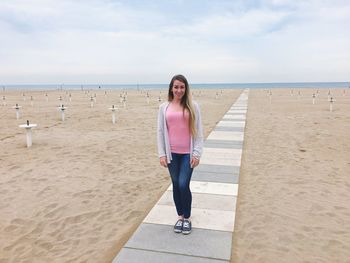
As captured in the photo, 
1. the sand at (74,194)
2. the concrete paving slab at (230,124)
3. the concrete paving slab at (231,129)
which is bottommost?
the sand at (74,194)

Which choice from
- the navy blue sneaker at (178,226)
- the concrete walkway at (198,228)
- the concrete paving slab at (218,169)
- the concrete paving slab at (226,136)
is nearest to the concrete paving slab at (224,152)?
the concrete paving slab at (218,169)

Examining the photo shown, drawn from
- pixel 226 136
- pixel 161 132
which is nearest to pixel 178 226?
pixel 161 132

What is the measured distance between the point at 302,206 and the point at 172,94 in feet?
8.56

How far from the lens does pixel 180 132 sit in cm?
336

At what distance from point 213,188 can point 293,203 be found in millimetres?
1191

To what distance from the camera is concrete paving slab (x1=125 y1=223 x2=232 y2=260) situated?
A: 125 inches

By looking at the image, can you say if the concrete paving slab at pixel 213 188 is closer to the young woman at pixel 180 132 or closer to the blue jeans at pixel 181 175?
the blue jeans at pixel 181 175

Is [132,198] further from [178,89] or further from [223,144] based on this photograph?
[223,144]

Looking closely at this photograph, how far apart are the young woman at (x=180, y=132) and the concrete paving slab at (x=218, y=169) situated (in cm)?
245

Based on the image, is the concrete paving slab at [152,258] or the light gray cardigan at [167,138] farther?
the light gray cardigan at [167,138]

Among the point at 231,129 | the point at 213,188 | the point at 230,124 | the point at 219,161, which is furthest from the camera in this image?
the point at 230,124

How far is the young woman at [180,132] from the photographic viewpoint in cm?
330

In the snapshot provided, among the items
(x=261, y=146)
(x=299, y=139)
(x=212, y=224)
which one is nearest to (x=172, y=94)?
(x=212, y=224)

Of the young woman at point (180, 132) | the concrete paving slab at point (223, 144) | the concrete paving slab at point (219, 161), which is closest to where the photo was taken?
the young woman at point (180, 132)
